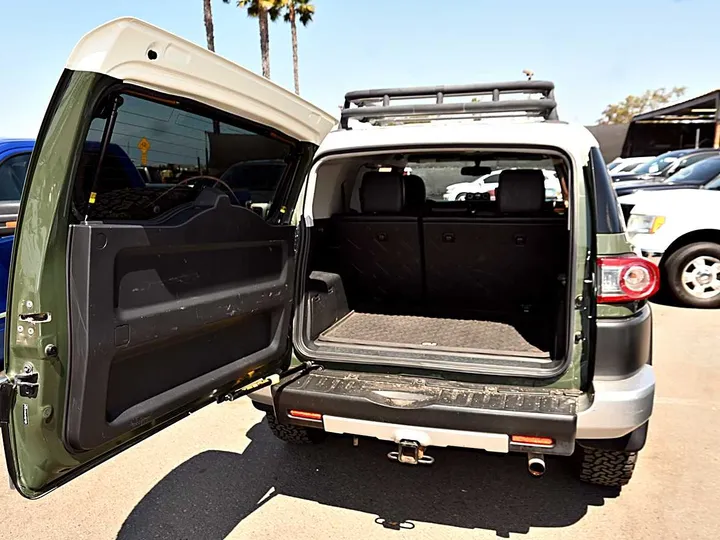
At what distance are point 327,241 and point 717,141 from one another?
73.6 feet

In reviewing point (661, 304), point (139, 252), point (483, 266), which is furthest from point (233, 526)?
point (661, 304)

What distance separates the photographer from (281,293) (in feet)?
9.09

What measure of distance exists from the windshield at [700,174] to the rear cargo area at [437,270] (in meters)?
5.77

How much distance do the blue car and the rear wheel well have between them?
21.6 ft

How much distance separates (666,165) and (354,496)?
12903mm

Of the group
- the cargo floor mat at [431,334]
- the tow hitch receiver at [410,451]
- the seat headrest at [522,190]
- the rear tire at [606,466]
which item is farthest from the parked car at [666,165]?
the tow hitch receiver at [410,451]

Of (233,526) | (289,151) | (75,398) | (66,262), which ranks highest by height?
(289,151)

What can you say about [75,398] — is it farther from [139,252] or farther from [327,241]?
[327,241]

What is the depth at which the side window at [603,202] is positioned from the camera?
242 cm

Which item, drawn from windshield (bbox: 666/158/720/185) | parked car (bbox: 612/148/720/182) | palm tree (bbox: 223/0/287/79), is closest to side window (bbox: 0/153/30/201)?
windshield (bbox: 666/158/720/185)

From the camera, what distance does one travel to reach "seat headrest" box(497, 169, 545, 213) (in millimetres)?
3531

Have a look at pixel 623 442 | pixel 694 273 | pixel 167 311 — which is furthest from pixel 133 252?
pixel 694 273

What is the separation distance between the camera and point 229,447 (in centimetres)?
358

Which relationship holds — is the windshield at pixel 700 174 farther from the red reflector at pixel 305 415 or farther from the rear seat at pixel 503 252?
the red reflector at pixel 305 415
